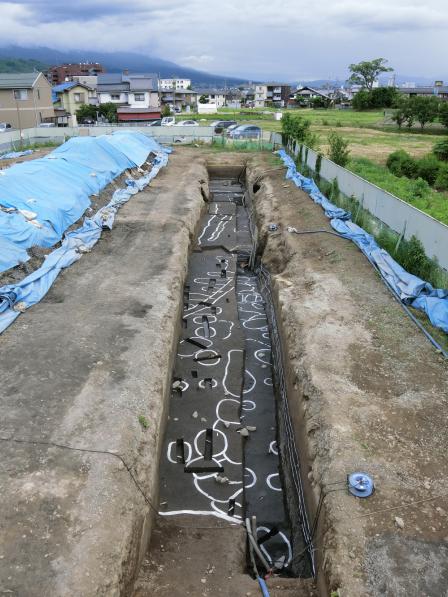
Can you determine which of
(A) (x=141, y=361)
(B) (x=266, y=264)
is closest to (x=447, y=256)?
(B) (x=266, y=264)

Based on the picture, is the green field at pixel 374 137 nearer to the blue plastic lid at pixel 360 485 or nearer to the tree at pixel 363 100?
the tree at pixel 363 100

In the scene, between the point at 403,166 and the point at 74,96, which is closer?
the point at 403,166

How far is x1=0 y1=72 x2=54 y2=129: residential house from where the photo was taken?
53875mm

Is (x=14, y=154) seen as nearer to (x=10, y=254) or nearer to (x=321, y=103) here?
(x=10, y=254)

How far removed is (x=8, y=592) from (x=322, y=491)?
4.11 meters

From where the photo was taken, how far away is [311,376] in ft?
30.4

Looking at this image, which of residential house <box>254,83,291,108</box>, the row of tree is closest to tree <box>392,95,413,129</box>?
the row of tree

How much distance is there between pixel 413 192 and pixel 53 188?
14608mm

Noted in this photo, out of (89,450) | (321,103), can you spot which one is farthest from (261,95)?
(89,450)

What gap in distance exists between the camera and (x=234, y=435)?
32.3 feet

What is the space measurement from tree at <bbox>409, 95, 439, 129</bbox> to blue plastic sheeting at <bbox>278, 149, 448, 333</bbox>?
4014 cm

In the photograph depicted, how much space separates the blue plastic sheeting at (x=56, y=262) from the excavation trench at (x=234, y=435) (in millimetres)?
3621

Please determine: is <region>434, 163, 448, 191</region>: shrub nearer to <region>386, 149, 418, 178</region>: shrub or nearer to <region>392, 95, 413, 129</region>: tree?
<region>386, 149, 418, 178</region>: shrub

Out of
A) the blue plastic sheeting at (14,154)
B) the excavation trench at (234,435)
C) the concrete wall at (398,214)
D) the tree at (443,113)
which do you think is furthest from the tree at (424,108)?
the excavation trench at (234,435)
